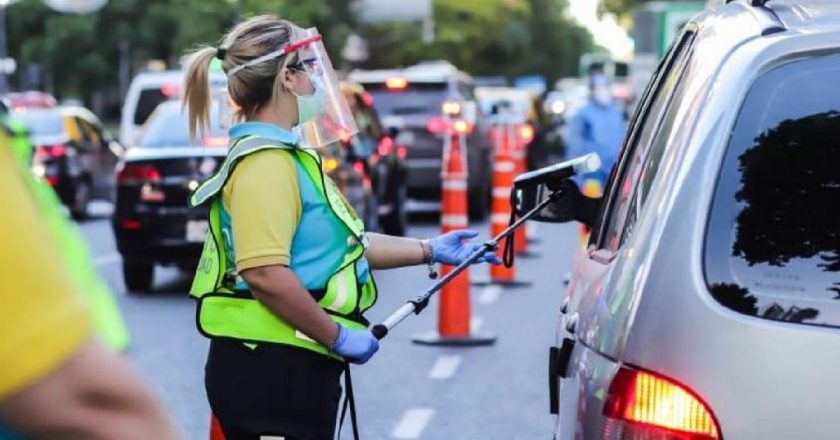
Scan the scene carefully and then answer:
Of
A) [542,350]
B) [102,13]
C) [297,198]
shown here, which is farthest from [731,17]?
[102,13]

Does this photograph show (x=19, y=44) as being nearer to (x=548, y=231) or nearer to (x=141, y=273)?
(x=548, y=231)

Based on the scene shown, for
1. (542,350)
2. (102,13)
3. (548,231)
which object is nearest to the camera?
(542,350)

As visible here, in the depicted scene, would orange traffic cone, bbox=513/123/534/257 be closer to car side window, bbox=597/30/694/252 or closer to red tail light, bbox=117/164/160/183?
red tail light, bbox=117/164/160/183

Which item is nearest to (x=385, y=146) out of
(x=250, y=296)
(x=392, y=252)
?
(x=392, y=252)

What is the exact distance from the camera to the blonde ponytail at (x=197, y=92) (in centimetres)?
418

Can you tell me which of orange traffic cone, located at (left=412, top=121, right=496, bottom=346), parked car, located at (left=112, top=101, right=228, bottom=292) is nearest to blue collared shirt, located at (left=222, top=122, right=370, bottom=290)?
orange traffic cone, located at (left=412, top=121, right=496, bottom=346)

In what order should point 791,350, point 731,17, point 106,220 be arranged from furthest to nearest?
point 106,220, point 731,17, point 791,350

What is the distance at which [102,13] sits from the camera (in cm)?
7944

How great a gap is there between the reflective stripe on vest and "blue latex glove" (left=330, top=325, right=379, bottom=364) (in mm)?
42

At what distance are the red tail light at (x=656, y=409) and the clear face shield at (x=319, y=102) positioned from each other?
1306mm

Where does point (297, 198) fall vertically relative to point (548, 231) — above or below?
above

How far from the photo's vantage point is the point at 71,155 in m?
25.1

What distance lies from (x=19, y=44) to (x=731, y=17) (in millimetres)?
79690

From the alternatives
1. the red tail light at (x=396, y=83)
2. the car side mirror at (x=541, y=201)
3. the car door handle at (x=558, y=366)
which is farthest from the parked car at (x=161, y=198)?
the car door handle at (x=558, y=366)
